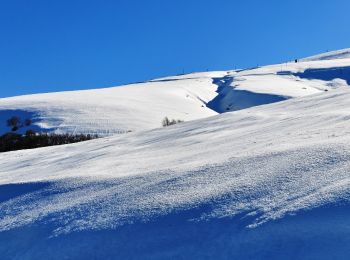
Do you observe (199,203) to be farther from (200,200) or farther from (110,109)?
(110,109)

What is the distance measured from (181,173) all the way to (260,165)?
1.19 meters

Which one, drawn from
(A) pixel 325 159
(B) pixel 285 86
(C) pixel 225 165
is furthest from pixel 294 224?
(B) pixel 285 86

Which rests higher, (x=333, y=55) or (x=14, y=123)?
Answer: (x=333, y=55)

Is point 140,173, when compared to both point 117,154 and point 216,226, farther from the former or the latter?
point 117,154

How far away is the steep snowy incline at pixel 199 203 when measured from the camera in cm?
478

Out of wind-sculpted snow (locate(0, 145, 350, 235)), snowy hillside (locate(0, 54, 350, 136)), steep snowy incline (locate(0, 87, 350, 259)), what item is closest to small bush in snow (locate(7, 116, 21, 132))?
snowy hillside (locate(0, 54, 350, 136))

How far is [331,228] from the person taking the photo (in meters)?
4.54

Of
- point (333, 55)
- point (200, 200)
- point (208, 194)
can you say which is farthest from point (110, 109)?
point (333, 55)

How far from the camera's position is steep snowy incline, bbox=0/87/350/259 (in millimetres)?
4781

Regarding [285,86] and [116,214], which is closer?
[116,214]

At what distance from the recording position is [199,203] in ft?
19.1

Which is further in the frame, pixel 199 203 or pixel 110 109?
pixel 110 109

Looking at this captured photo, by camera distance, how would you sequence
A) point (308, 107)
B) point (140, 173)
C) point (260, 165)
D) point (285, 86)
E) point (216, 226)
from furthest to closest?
point (285, 86), point (308, 107), point (140, 173), point (260, 165), point (216, 226)

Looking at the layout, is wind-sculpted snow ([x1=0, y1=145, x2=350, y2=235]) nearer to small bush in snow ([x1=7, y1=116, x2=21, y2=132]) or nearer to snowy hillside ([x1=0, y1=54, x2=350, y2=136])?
snowy hillside ([x1=0, y1=54, x2=350, y2=136])
